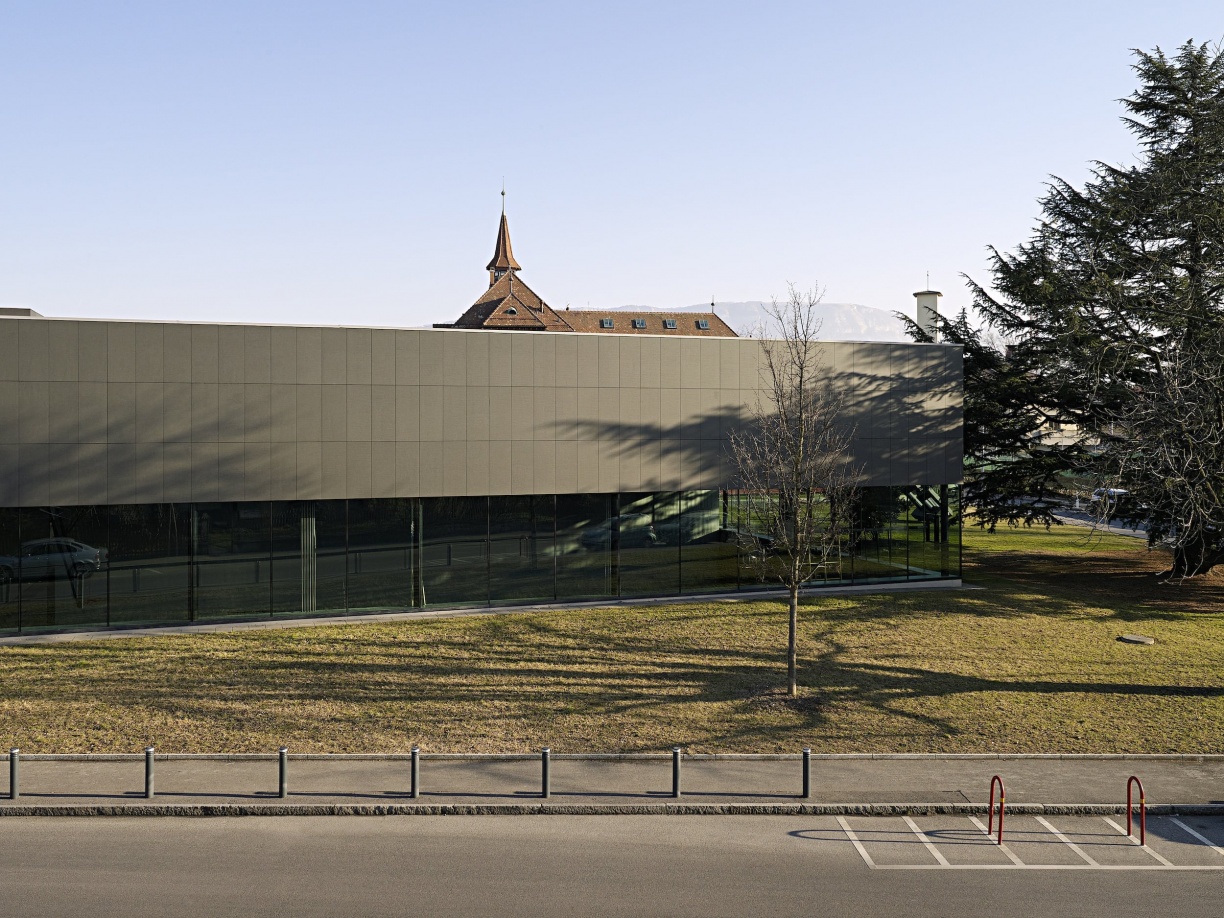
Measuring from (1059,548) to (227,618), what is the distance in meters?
35.9

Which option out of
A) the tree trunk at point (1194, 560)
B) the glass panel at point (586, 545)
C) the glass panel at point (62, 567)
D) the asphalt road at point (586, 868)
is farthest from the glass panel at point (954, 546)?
the glass panel at point (62, 567)

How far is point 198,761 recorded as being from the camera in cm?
1571

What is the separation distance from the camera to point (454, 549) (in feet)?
88.1

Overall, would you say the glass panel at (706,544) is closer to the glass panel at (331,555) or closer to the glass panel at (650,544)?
the glass panel at (650,544)

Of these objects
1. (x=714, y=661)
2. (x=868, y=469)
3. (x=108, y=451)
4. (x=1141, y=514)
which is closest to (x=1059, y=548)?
(x=1141, y=514)

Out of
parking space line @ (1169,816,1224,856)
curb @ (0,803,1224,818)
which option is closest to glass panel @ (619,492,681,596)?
curb @ (0,803,1224,818)

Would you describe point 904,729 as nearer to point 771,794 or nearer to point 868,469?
point 771,794

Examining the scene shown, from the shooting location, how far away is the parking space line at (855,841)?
40.2ft

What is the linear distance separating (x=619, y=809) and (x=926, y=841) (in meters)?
4.13

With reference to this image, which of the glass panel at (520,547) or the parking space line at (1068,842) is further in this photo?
the glass panel at (520,547)

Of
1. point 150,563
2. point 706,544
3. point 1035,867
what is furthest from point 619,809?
point 150,563

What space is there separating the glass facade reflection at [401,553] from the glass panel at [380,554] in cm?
4

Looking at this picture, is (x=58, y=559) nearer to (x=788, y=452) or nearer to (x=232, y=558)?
(x=232, y=558)

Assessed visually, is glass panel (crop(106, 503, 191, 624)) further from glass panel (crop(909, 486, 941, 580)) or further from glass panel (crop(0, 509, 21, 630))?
glass panel (crop(909, 486, 941, 580))
